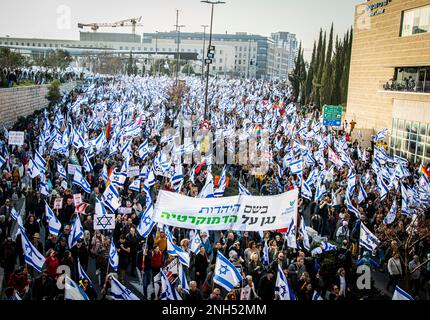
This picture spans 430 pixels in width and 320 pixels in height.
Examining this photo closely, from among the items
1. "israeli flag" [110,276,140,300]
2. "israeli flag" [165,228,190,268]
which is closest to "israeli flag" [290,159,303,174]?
"israeli flag" [165,228,190,268]

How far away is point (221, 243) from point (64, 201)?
4.70 m

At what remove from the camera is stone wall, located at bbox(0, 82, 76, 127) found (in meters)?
30.2

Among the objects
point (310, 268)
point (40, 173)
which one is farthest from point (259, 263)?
point (40, 173)

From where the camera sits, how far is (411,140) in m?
30.8

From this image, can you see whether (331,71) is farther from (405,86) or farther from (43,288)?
(43,288)

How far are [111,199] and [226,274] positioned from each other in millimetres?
4906

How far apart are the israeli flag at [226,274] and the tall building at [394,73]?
2308 cm

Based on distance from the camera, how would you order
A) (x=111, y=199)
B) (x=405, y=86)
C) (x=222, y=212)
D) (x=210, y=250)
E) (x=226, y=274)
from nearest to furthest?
(x=226, y=274) → (x=222, y=212) → (x=210, y=250) → (x=111, y=199) → (x=405, y=86)

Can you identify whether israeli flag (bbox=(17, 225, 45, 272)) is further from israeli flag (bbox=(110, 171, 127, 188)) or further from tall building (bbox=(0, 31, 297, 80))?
tall building (bbox=(0, 31, 297, 80))

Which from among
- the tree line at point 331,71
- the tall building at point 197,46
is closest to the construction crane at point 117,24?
the tall building at point 197,46

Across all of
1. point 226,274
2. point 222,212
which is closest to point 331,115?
point 222,212

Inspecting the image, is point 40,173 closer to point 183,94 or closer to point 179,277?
point 179,277

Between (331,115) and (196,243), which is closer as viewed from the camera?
(196,243)

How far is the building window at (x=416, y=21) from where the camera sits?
30250 millimetres
